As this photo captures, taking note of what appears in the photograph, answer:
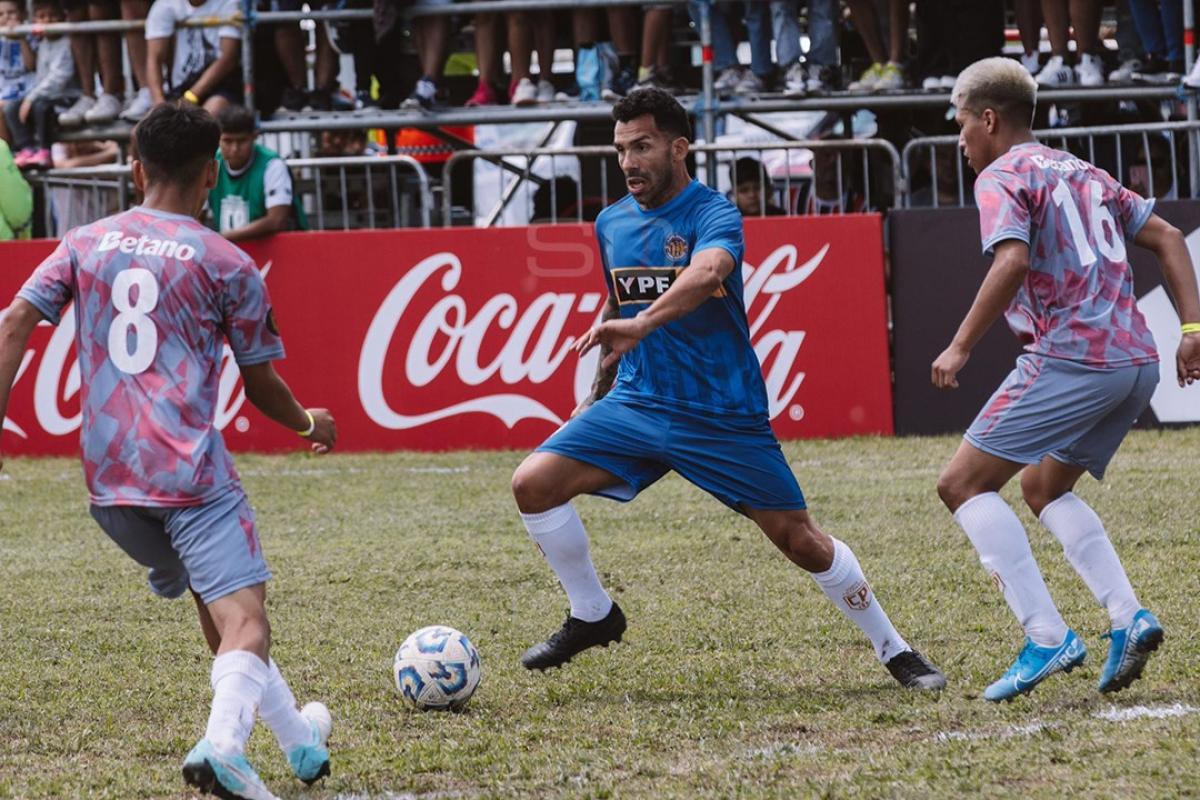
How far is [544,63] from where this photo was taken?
14.4 meters

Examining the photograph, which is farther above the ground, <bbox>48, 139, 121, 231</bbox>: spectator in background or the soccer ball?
<bbox>48, 139, 121, 231</bbox>: spectator in background

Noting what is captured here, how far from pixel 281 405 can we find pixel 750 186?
345 inches

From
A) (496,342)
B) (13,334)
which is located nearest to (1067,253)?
(13,334)

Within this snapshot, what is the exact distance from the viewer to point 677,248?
600 cm

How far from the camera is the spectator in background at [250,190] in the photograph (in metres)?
12.5

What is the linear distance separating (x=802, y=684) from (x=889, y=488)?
4.50 meters

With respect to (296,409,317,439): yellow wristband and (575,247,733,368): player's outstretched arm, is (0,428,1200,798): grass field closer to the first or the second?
(296,409,317,439): yellow wristband

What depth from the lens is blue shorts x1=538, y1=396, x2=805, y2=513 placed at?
5.92 m

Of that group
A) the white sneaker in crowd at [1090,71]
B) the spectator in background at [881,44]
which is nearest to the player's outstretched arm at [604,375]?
the spectator in background at [881,44]

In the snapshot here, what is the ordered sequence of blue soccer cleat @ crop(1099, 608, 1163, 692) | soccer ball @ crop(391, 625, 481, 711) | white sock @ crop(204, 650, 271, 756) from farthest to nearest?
soccer ball @ crop(391, 625, 481, 711) → blue soccer cleat @ crop(1099, 608, 1163, 692) → white sock @ crop(204, 650, 271, 756)

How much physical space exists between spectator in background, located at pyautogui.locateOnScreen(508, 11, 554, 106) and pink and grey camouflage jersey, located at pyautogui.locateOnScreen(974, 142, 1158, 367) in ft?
29.6

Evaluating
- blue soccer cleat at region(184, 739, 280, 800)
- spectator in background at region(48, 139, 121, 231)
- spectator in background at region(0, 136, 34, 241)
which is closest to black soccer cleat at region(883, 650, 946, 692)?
blue soccer cleat at region(184, 739, 280, 800)

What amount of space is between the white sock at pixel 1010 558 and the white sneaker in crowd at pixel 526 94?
9139mm

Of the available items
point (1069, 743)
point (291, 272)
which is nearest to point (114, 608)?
point (1069, 743)
